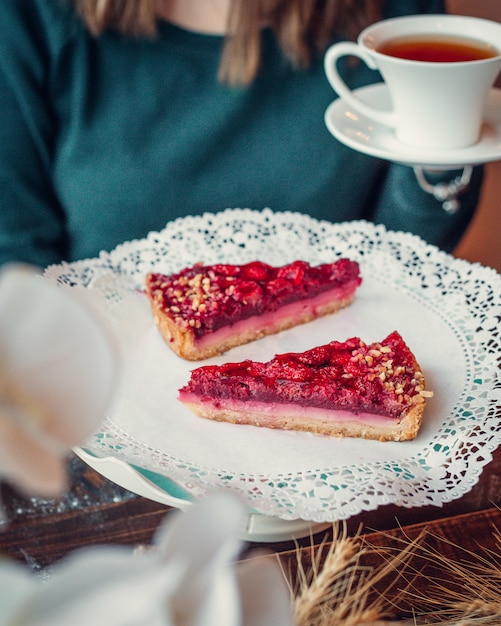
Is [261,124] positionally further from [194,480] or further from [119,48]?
[194,480]

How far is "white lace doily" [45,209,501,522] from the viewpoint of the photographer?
99 cm

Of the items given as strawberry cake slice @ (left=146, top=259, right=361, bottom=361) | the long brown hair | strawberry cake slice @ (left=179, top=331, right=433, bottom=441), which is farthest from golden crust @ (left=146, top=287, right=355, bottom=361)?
the long brown hair

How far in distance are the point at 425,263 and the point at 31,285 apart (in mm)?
1234

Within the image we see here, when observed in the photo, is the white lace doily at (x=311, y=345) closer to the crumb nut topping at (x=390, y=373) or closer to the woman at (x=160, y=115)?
the crumb nut topping at (x=390, y=373)

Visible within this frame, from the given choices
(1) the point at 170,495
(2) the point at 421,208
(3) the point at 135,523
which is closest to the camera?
(1) the point at 170,495

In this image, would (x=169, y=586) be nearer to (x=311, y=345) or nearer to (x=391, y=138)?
(x=311, y=345)

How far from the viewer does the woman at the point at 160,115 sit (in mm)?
1734

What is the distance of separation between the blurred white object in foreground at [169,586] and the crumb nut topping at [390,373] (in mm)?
730

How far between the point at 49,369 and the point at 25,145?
161cm

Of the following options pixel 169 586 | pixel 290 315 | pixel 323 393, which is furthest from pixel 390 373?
pixel 169 586

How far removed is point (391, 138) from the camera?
137 cm

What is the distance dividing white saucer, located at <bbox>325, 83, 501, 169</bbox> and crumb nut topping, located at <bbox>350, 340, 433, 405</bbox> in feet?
1.04

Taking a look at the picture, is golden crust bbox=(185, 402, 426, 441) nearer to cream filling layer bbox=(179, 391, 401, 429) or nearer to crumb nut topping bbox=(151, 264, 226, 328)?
cream filling layer bbox=(179, 391, 401, 429)

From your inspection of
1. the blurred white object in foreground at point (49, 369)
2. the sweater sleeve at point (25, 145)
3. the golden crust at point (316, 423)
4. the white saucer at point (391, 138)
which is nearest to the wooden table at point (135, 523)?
the golden crust at point (316, 423)
